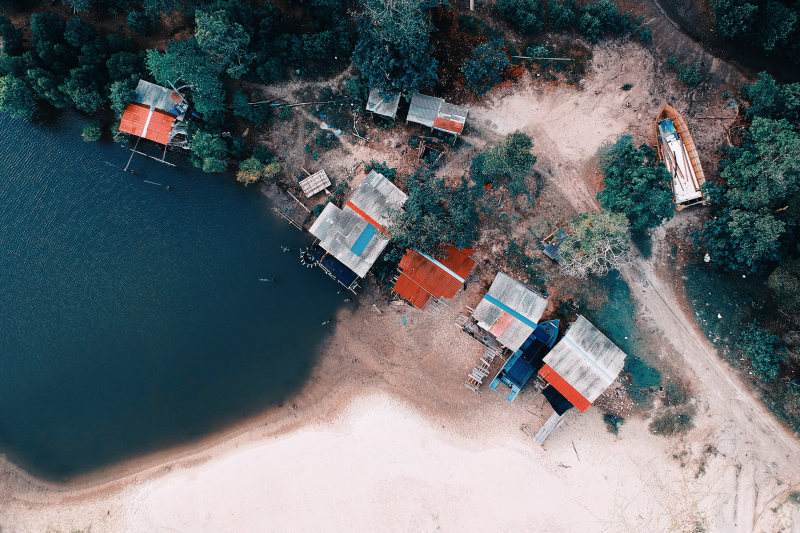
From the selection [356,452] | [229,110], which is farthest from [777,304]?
[229,110]

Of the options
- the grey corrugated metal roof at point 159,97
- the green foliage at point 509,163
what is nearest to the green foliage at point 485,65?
the green foliage at point 509,163

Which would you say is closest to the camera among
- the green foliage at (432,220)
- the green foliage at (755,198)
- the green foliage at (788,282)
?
the green foliage at (755,198)

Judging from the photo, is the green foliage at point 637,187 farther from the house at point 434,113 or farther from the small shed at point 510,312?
the house at point 434,113

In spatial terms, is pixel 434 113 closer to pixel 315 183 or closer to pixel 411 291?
pixel 315 183

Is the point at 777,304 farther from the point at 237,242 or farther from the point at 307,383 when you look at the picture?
the point at 237,242

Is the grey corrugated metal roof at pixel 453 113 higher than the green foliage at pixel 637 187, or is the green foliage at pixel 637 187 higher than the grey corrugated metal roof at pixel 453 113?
the green foliage at pixel 637 187
